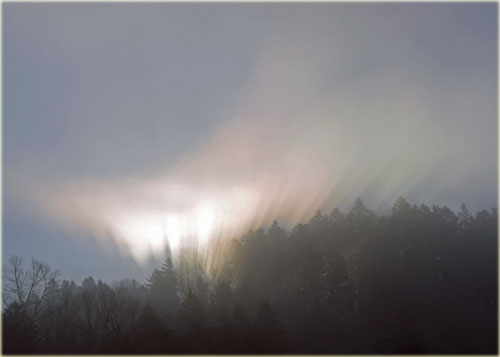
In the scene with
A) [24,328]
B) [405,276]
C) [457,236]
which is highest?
[457,236]

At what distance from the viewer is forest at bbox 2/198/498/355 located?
39031 mm

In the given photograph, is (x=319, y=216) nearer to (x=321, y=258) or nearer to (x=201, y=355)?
(x=321, y=258)

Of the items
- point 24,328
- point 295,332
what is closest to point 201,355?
point 24,328

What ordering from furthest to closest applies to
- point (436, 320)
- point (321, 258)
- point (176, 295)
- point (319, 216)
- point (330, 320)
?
point (319, 216) → point (176, 295) → point (321, 258) → point (330, 320) → point (436, 320)

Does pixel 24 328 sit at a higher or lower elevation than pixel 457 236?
lower

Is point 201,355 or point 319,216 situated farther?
point 319,216

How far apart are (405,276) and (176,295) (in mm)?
40456

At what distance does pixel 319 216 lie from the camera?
→ 3009 inches

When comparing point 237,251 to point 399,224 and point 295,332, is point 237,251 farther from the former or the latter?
point 399,224

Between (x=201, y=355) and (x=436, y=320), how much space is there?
35.7m

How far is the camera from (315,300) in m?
61.4

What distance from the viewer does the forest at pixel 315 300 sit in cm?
3903

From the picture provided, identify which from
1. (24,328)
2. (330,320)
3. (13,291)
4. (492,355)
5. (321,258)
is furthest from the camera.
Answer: (321,258)

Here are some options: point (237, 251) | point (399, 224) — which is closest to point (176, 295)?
point (237, 251)
